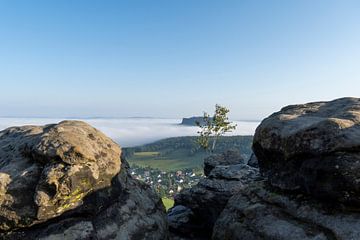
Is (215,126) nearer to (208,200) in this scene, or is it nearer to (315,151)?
(208,200)

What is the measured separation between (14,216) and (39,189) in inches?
64.2

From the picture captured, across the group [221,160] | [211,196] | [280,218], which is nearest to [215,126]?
[221,160]

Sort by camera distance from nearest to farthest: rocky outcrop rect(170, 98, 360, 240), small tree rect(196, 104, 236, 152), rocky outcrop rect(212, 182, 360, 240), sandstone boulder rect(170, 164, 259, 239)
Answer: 1. rocky outcrop rect(212, 182, 360, 240)
2. rocky outcrop rect(170, 98, 360, 240)
3. sandstone boulder rect(170, 164, 259, 239)
4. small tree rect(196, 104, 236, 152)

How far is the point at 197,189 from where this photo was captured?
1128 inches

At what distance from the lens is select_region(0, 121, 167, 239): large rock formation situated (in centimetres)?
1619

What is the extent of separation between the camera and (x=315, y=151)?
15.4 metres

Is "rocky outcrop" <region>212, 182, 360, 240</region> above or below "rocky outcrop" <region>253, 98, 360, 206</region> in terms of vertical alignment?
below

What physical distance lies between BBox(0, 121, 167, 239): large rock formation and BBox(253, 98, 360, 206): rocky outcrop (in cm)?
793

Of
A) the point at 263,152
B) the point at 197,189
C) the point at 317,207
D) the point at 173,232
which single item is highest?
the point at 263,152

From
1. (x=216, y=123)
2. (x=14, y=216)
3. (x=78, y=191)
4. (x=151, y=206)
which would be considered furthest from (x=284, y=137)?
(x=216, y=123)

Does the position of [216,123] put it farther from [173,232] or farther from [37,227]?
[37,227]

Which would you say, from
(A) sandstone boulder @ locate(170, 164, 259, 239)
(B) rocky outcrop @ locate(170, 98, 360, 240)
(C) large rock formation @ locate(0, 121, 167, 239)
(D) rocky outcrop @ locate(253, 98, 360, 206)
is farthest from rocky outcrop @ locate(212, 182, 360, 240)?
(A) sandstone boulder @ locate(170, 164, 259, 239)

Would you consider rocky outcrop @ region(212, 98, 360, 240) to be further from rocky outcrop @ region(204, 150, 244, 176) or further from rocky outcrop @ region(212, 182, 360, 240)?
rocky outcrop @ region(204, 150, 244, 176)

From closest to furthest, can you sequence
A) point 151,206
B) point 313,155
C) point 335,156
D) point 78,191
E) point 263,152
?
point 335,156
point 313,155
point 78,191
point 263,152
point 151,206
